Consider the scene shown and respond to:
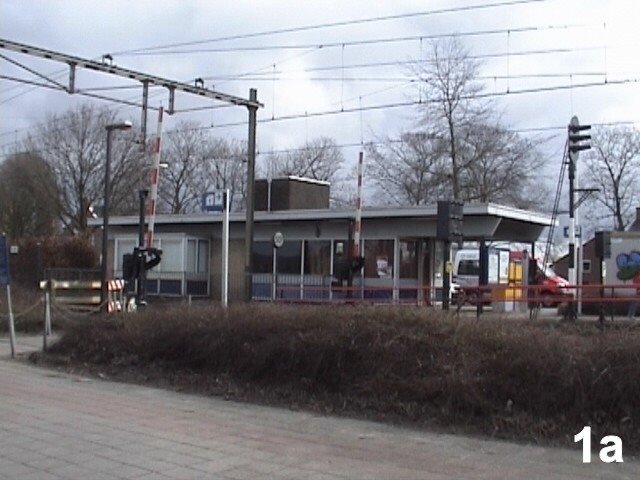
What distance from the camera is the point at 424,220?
2867 cm

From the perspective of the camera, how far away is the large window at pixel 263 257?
108 feet

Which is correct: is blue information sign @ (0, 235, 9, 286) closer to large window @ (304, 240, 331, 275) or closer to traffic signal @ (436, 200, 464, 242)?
traffic signal @ (436, 200, 464, 242)

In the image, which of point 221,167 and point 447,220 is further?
point 221,167

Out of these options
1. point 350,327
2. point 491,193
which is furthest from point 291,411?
point 491,193

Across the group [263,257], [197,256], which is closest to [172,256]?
[197,256]

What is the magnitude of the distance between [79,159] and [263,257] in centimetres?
2776

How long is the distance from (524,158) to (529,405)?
43.4 meters

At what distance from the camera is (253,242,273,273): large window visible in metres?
32.9

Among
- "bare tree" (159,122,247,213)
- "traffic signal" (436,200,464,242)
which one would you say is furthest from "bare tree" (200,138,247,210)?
"traffic signal" (436,200,464,242)

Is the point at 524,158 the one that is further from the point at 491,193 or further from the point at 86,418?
the point at 86,418

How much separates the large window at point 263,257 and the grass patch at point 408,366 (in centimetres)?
1934

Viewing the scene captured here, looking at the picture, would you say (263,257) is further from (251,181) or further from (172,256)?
(251,181)

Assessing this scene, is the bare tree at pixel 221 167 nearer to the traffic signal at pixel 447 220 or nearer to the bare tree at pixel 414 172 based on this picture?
the bare tree at pixel 414 172

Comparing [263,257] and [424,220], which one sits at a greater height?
[424,220]
